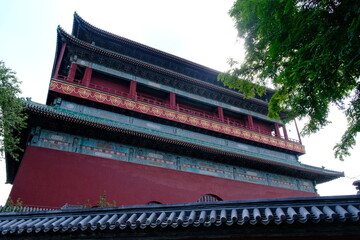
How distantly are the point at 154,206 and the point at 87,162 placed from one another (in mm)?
6397

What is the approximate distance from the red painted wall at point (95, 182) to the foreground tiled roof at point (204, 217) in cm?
432

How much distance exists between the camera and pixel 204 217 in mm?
4133

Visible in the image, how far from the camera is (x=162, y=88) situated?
594 inches

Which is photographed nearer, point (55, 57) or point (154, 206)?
point (154, 206)

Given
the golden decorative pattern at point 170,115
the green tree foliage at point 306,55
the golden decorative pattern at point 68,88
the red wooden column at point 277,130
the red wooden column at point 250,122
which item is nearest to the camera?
the green tree foliage at point 306,55

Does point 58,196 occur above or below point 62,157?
below

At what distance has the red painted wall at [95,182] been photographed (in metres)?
9.02

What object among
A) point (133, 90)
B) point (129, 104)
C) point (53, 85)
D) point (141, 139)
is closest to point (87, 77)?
point (53, 85)

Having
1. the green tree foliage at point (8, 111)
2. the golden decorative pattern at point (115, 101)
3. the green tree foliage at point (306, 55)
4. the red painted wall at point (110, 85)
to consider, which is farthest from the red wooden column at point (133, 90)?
the green tree foliage at point (306, 55)

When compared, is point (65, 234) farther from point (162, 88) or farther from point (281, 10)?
point (162, 88)

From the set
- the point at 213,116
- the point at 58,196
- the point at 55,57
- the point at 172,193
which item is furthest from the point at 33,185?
the point at 213,116

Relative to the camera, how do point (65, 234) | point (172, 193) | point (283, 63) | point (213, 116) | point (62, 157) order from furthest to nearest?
point (213, 116), point (172, 193), point (62, 157), point (283, 63), point (65, 234)

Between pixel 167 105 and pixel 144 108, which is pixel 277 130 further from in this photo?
pixel 144 108

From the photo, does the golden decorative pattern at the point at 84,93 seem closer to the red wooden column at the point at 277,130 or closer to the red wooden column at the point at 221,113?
the red wooden column at the point at 221,113
